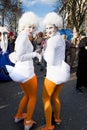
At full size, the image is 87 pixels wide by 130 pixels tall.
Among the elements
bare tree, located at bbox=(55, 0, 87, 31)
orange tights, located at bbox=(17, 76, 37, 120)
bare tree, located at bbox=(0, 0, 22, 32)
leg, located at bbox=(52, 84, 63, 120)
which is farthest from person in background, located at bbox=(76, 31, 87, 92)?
bare tree, located at bbox=(55, 0, 87, 31)

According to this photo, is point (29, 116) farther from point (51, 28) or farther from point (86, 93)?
point (86, 93)

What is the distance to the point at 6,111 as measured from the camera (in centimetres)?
622

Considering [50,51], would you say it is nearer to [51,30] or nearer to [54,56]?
[54,56]

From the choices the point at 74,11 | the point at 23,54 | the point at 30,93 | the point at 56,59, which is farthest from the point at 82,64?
the point at 74,11

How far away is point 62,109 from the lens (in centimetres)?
638

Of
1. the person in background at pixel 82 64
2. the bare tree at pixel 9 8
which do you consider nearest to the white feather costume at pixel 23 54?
the person in background at pixel 82 64

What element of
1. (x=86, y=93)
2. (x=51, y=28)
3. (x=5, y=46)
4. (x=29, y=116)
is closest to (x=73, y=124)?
(x=29, y=116)

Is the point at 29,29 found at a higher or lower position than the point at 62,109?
higher

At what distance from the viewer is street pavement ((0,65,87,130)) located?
17.9 feet

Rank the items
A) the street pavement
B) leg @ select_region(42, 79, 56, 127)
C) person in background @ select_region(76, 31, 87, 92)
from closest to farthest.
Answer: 1. leg @ select_region(42, 79, 56, 127)
2. the street pavement
3. person in background @ select_region(76, 31, 87, 92)

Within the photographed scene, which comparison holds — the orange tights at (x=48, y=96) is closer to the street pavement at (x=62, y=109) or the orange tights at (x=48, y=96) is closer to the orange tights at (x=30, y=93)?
the orange tights at (x=30, y=93)

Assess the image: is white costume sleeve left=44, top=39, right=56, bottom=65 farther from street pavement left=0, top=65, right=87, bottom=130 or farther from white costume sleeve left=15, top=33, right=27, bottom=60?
street pavement left=0, top=65, right=87, bottom=130

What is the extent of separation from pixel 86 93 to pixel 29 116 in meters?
3.14

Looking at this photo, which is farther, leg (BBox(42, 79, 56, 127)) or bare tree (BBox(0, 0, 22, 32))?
bare tree (BBox(0, 0, 22, 32))
